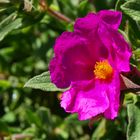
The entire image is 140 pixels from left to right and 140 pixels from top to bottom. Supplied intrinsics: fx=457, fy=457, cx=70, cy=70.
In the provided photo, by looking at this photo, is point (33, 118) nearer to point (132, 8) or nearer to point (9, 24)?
point (9, 24)

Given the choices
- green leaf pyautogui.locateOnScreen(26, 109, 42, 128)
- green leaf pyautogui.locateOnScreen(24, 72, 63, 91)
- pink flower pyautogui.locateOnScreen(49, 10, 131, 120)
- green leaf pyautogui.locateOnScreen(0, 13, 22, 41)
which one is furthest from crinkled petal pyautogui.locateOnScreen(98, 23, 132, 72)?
green leaf pyautogui.locateOnScreen(26, 109, 42, 128)

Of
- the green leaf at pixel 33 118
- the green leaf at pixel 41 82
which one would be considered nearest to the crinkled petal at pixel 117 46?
the green leaf at pixel 41 82

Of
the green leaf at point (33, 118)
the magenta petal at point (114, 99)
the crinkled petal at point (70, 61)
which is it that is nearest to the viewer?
the magenta petal at point (114, 99)

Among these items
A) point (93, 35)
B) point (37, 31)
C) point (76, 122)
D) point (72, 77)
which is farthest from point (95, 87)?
point (37, 31)

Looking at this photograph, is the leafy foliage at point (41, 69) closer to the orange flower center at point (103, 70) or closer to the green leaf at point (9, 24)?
the green leaf at point (9, 24)

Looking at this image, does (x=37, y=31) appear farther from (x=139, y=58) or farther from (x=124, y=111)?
(x=139, y=58)

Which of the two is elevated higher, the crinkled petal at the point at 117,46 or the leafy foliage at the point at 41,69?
the crinkled petal at the point at 117,46

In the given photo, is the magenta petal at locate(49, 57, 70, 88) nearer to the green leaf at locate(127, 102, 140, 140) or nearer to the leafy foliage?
the leafy foliage
